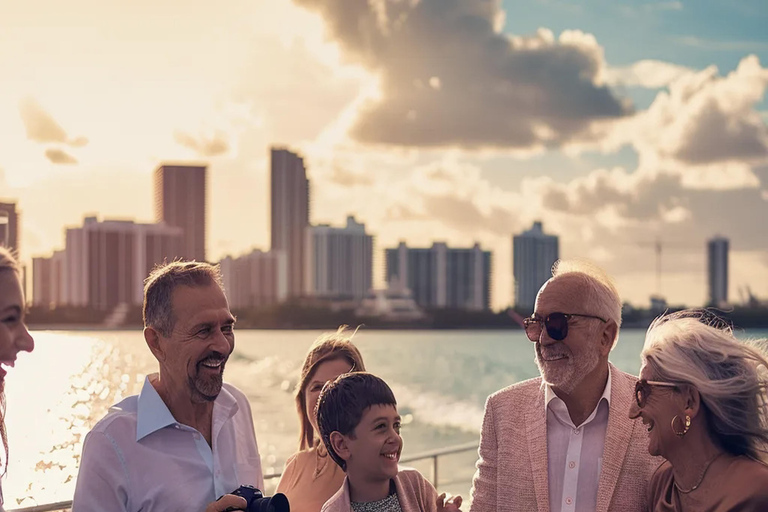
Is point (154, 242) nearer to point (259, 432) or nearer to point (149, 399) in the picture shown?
point (259, 432)

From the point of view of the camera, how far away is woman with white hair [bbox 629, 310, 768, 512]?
2811 millimetres

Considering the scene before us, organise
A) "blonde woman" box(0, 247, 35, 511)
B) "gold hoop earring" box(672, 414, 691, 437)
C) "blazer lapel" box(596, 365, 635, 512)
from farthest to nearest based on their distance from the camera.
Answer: "blazer lapel" box(596, 365, 635, 512)
"gold hoop earring" box(672, 414, 691, 437)
"blonde woman" box(0, 247, 35, 511)

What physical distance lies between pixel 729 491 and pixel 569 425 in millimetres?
673

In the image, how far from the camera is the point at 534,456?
3.30 meters

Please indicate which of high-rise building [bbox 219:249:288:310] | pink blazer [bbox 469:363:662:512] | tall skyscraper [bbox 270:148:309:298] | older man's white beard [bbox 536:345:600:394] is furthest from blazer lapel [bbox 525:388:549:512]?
tall skyscraper [bbox 270:148:309:298]

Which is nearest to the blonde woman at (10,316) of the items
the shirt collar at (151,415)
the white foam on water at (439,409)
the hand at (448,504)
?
the shirt collar at (151,415)

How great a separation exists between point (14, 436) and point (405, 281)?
39.0 metres

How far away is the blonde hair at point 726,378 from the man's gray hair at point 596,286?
1.41 ft

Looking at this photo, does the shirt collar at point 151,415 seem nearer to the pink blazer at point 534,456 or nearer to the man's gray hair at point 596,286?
the pink blazer at point 534,456

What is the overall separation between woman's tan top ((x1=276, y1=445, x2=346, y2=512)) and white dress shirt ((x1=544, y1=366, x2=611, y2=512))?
2.61 feet

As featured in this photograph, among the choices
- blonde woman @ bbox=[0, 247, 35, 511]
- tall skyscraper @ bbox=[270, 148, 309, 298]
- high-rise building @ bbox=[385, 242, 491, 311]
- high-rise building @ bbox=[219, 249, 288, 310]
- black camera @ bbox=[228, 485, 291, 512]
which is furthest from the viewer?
tall skyscraper @ bbox=[270, 148, 309, 298]

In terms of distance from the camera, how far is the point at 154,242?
208ft

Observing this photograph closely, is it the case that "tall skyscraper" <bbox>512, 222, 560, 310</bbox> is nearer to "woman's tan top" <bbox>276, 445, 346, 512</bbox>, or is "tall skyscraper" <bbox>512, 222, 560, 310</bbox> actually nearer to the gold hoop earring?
"woman's tan top" <bbox>276, 445, 346, 512</bbox>

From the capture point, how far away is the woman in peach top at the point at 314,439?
11.6 ft
